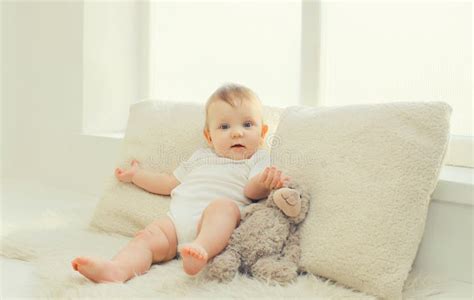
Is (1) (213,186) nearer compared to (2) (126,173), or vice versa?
(1) (213,186)

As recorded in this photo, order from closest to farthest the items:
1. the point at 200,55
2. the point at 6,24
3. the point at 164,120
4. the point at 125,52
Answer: the point at 164,120 → the point at 200,55 → the point at 125,52 → the point at 6,24

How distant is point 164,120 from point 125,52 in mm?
831

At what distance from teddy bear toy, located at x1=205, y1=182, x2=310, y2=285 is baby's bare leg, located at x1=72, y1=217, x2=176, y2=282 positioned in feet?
0.54

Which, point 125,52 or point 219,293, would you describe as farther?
point 125,52

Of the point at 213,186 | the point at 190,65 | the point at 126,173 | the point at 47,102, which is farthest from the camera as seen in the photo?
the point at 47,102

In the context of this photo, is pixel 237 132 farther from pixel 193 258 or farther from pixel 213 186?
pixel 193 258

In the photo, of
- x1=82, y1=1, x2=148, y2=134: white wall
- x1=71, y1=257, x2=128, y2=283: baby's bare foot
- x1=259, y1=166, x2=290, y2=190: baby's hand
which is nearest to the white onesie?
x1=259, y1=166, x2=290, y2=190: baby's hand

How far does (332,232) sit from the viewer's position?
126 cm

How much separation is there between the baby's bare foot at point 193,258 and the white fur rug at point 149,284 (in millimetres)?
35

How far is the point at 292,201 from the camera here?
4.21 feet

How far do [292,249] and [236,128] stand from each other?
36 cm

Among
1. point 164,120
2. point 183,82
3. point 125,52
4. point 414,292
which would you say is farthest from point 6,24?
point 414,292

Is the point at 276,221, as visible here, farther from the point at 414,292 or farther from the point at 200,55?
the point at 200,55

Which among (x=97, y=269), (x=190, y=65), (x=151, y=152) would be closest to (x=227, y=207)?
(x=97, y=269)
